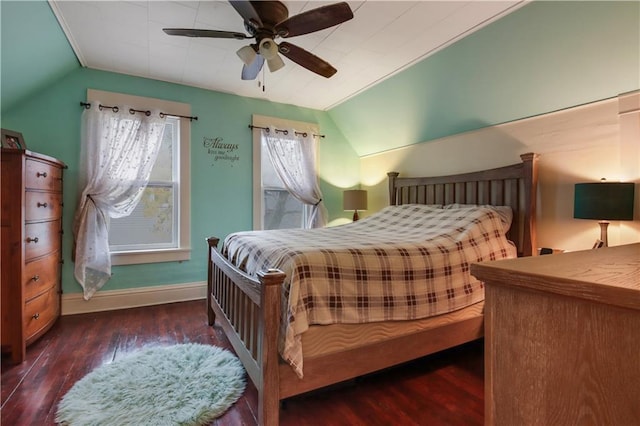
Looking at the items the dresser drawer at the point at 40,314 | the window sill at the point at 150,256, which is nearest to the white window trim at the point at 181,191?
the window sill at the point at 150,256

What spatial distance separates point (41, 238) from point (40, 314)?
601mm

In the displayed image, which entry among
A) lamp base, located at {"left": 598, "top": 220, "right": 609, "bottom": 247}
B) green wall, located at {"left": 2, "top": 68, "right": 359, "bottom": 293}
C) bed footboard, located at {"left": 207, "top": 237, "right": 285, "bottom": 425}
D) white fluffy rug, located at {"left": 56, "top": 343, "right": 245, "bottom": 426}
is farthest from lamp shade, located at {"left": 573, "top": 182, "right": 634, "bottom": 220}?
green wall, located at {"left": 2, "top": 68, "right": 359, "bottom": 293}

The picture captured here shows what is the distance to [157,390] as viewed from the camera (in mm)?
1746

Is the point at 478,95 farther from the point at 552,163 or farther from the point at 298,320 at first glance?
the point at 298,320

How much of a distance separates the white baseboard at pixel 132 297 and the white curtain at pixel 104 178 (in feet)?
0.41

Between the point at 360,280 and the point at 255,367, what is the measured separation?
700 mm

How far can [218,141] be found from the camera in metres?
3.62

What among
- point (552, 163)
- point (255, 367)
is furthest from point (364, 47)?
point (255, 367)

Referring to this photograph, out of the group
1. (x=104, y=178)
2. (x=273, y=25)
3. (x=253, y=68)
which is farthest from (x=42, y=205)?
(x=273, y=25)

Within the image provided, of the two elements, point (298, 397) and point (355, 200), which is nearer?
point (298, 397)

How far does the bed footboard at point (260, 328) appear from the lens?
1381 mm

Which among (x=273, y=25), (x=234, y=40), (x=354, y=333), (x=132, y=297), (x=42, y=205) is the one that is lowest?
(x=132, y=297)

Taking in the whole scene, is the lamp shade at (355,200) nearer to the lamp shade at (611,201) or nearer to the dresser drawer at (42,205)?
the lamp shade at (611,201)

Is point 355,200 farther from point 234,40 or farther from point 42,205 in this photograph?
point 42,205
